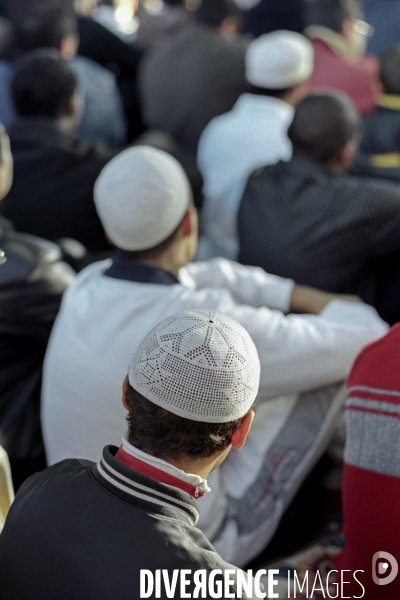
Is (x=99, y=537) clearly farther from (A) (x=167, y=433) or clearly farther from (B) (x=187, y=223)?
(B) (x=187, y=223)

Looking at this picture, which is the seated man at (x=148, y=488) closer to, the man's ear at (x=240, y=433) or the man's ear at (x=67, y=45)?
the man's ear at (x=240, y=433)

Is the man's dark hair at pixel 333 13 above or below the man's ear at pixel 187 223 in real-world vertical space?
below

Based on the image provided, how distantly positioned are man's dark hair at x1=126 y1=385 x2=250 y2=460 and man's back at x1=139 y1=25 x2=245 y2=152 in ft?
11.0

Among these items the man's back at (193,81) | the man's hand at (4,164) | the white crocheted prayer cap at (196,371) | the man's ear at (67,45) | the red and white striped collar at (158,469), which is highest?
the white crocheted prayer cap at (196,371)

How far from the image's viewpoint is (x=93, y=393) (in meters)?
2.14

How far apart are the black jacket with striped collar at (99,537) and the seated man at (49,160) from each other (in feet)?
6.87

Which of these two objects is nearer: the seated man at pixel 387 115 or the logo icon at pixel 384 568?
the logo icon at pixel 384 568

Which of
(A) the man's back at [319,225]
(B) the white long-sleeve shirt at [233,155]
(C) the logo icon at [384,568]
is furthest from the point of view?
(B) the white long-sleeve shirt at [233,155]

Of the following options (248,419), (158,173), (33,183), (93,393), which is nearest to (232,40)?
(33,183)

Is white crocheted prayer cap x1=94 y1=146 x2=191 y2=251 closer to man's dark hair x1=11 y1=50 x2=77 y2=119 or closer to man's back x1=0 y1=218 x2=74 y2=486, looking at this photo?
man's back x1=0 y1=218 x2=74 y2=486

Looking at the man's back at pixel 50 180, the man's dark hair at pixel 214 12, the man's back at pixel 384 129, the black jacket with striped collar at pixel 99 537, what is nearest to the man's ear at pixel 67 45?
the man's dark hair at pixel 214 12

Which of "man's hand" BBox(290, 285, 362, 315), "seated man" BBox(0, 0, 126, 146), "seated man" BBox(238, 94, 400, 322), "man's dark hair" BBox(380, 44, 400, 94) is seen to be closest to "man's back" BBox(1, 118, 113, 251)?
"seated man" BBox(238, 94, 400, 322)

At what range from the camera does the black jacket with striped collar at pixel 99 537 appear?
4.26 feet

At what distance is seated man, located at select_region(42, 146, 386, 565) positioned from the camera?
6.97 ft
